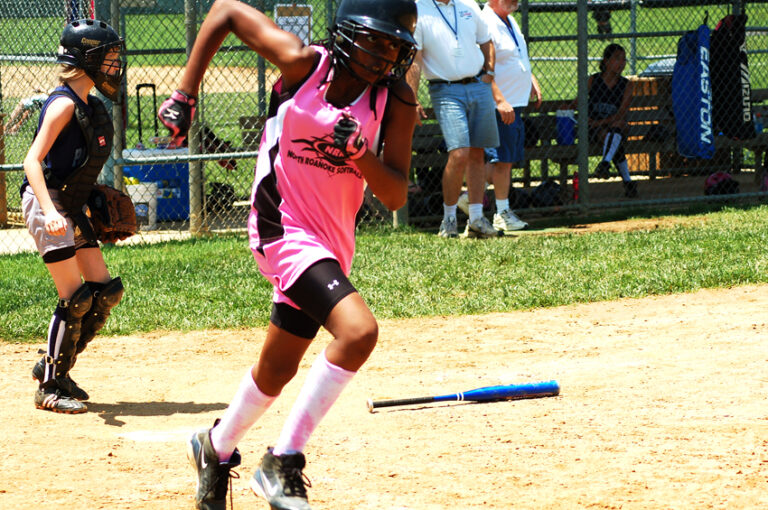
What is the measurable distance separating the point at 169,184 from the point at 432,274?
4258 millimetres

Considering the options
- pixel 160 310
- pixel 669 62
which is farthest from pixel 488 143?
pixel 669 62

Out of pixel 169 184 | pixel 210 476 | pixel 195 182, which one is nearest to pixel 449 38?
pixel 195 182

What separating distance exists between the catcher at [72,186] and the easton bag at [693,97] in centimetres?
818

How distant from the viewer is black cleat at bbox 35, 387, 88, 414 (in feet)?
16.8

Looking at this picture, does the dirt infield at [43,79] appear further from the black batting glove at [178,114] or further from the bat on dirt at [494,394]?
the black batting glove at [178,114]

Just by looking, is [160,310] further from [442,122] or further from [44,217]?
[442,122]

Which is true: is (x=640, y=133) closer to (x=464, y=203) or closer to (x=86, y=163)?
(x=464, y=203)

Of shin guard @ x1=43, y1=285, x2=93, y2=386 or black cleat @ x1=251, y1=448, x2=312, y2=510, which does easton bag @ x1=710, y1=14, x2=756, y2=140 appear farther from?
black cleat @ x1=251, y1=448, x2=312, y2=510

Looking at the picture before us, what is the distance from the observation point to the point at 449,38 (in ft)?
30.6

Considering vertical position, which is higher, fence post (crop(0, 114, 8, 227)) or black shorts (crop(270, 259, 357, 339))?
black shorts (crop(270, 259, 357, 339))

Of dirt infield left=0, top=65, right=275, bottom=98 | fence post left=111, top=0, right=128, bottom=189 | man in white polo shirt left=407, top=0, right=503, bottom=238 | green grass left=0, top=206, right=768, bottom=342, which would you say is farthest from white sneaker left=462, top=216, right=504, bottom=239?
fence post left=111, top=0, right=128, bottom=189

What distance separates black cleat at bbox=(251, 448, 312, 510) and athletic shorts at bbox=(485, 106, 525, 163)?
695 centimetres

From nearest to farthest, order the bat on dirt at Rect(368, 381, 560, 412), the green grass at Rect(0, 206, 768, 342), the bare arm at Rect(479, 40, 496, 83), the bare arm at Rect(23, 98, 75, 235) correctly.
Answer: the bare arm at Rect(23, 98, 75, 235), the bat on dirt at Rect(368, 381, 560, 412), the green grass at Rect(0, 206, 768, 342), the bare arm at Rect(479, 40, 496, 83)

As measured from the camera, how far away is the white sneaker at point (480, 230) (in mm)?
9812
